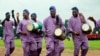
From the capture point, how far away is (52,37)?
50.6 ft

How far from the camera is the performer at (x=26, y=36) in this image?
16438 millimetres

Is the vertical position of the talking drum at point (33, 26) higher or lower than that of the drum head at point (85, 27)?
higher

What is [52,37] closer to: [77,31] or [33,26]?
[33,26]

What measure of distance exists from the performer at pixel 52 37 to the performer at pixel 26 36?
39.2 inches

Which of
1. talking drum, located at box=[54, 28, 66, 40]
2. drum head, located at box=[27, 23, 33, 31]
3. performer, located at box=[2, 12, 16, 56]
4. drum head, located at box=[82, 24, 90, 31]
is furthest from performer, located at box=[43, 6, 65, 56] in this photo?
performer, located at box=[2, 12, 16, 56]

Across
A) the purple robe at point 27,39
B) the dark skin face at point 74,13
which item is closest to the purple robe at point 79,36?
the dark skin face at point 74,13

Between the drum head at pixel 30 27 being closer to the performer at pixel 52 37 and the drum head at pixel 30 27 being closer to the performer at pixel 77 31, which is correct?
the performer at pixel 52 37

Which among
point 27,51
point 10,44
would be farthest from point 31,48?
point 10,44

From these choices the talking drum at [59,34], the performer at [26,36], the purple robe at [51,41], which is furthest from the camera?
the performer at [26,36]

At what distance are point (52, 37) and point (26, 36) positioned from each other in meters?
1.40

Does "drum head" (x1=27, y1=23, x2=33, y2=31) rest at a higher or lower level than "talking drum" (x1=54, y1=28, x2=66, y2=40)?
higher

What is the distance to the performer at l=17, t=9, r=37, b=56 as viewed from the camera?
16438 mm

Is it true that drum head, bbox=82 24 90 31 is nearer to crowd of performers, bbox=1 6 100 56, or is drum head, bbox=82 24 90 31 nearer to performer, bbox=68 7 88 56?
crowd of performers, bbox=1 6 100 56

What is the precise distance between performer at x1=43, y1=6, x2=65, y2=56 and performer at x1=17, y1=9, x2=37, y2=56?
997 mm
